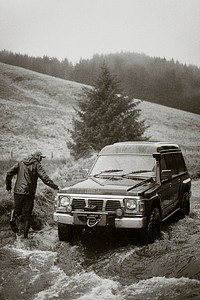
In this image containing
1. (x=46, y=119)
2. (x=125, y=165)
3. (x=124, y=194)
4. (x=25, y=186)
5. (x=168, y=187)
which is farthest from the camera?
(x=46, y=119)

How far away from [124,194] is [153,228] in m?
0.91

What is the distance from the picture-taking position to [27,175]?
7.35m

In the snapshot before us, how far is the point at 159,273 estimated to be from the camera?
205 inches

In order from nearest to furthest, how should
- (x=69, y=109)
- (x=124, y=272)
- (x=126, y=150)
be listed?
1. (x=124, y=272)
2. (x=126, y=150)
3. (x=69, y=109)

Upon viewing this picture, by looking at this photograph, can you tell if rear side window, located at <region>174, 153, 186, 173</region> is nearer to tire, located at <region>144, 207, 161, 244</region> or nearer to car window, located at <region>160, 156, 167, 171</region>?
car window, located at <region>160, 156, 167, 171</region>

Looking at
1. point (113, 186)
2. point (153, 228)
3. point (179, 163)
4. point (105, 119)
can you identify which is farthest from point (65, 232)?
point (105, 119)

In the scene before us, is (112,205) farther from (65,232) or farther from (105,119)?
(105,119)

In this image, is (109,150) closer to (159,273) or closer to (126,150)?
(126,150)

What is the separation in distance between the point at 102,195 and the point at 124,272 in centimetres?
138

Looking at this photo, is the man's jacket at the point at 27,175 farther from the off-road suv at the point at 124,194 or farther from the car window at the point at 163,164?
the car window at the point at 163,164

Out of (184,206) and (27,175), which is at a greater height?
(27,175)

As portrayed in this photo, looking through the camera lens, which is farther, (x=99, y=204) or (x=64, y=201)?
(x=64, y=201)

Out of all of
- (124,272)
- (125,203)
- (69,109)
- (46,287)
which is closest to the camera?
(46,287)

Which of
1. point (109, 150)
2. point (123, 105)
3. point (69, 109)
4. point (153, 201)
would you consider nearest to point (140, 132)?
point (123, 105)
